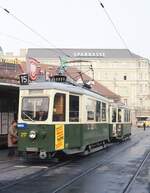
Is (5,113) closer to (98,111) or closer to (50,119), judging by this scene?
(98,111)

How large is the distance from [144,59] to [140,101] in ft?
35.6

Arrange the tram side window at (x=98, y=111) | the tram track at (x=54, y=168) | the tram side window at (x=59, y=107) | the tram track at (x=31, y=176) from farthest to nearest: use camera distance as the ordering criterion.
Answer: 1. the tram side window at (x=98, y=111)
2. the tram side window at (x=59, y=107)
3. the tram track at (x=31, y=176)
4. the tram track at (x=54, y=168)

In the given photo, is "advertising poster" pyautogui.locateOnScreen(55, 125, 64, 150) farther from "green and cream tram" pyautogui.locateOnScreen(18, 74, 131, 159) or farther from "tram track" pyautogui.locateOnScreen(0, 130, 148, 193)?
"tram track" pyautogui.locateOnScreen(0, 130, 148, 193)

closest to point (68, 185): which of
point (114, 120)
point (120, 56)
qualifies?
point (114, 120)

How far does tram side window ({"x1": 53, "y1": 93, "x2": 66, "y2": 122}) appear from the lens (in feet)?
61.1

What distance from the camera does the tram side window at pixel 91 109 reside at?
2153 centimetres

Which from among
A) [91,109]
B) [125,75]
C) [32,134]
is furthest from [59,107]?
[125,75]

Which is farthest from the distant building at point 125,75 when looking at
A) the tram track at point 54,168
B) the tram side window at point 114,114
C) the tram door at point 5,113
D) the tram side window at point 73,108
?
the tram track at point 54,168

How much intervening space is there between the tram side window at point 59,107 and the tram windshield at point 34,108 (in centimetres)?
38

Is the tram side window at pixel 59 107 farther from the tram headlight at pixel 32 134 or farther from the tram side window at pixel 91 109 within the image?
the tram side window at pixel 91 109

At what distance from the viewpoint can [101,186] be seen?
13336 millimetres

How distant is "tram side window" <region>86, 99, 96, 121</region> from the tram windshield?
3.24m

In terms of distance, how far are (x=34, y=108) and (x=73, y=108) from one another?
181 cm

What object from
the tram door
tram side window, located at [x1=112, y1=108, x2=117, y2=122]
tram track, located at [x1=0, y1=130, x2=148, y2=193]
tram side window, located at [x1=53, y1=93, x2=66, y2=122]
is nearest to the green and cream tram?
tram side window, located at [x1=53, y1=93, x2=66, y2=122]
